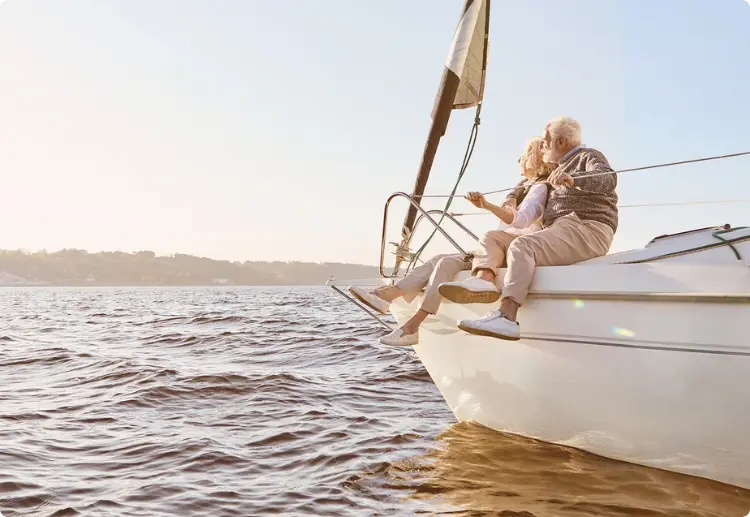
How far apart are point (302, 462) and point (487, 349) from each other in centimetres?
137

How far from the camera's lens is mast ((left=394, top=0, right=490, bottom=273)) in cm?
578

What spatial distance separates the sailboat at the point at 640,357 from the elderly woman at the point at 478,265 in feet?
0.42

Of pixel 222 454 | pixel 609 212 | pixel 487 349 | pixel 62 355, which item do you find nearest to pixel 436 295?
pixel 487 349

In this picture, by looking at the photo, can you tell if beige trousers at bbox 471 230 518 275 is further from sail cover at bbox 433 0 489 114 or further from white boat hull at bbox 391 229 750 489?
sail cover at bbox 433 0 489 114

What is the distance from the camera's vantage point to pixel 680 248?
365 cm

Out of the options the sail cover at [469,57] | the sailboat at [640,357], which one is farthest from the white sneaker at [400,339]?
the sail cover at [469,57]

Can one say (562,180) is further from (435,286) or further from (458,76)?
(458,76)

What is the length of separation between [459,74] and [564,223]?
2177 mm

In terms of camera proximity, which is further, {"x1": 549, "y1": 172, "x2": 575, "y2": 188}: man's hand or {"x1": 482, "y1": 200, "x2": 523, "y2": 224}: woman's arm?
{"x1": 482, "y1": 200, "x2": 523, "y2": 224}: woman's arm

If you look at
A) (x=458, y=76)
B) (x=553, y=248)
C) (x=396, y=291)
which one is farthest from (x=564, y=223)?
(x=458, y=76)

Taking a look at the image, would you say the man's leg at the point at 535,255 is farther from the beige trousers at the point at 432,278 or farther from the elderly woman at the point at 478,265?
the beige trousers at the point at 432,278

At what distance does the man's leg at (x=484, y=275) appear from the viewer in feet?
12.5

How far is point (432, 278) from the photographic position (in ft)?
14.4

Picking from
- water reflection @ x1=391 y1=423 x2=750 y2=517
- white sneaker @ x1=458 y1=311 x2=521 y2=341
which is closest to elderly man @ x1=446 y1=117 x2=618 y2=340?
white sneaker @ x1=458 y1=311 x2=521 y2=341
